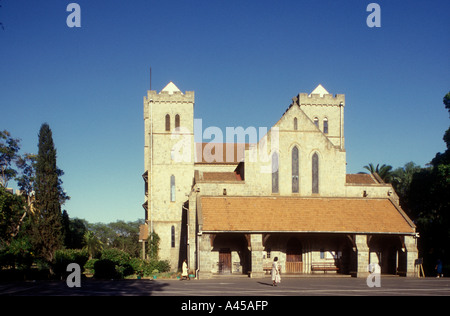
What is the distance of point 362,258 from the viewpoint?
3262 centimetres

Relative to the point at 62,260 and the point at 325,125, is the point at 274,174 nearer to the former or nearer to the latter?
the point at 62,260

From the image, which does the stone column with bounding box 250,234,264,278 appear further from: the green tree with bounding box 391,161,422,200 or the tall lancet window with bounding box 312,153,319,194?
the green tree with bounding box 391,161,422,200

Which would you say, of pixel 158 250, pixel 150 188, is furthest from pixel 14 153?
pixel 158 250

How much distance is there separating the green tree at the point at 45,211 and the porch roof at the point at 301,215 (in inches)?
463

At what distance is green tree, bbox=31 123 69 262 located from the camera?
35.5 m

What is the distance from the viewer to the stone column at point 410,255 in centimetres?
3281

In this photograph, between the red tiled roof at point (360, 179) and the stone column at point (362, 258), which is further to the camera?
the red tiled roof at point (360, 179)

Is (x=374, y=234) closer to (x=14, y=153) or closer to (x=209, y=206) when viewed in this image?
(x=209, y=206)

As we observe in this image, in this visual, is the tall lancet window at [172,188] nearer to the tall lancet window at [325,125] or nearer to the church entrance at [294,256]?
the church entrance at [294,256]

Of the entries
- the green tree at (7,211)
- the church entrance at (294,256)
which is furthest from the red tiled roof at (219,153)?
the green tree at (7,211)

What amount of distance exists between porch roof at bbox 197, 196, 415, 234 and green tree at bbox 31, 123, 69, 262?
1175cm

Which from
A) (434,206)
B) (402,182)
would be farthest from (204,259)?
(402,182)

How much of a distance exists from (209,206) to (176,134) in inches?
542

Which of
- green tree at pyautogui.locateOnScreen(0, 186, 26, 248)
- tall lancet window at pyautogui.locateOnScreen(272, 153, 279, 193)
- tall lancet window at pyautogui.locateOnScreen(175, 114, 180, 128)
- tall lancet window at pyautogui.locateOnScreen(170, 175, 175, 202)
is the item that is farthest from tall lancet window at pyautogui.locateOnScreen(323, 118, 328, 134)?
green tree at pyautogui.locateOnScreen(0, 186, 26, 248)
